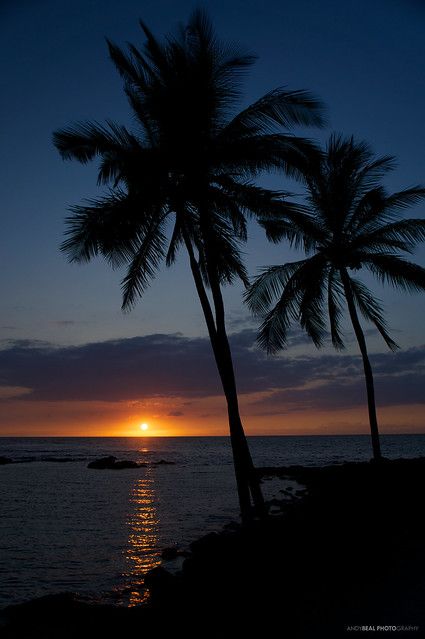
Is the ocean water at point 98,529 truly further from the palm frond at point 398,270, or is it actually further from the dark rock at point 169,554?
the palm frond at point 398,270

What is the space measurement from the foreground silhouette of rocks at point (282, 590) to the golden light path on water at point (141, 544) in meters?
0.94

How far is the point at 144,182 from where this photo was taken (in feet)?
37.7

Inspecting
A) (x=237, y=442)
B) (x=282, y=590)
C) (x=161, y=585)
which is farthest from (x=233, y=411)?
(x=282, y=590)

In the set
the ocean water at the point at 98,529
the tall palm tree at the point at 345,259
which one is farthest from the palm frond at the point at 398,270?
the ocean water at the point at 98,529

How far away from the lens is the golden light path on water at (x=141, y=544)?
1045 centimetres

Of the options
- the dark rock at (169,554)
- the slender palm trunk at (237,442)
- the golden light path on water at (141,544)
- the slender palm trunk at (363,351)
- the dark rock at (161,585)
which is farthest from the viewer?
the slender palm trunk at (363,351)

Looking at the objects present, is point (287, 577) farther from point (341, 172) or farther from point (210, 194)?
point (341, 172)

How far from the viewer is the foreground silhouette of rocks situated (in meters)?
6.02

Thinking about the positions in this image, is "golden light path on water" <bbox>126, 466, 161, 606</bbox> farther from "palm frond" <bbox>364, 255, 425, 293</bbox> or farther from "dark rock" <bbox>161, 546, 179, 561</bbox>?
"palm frond" <bbox>364, 255, 425, 293</bbox>

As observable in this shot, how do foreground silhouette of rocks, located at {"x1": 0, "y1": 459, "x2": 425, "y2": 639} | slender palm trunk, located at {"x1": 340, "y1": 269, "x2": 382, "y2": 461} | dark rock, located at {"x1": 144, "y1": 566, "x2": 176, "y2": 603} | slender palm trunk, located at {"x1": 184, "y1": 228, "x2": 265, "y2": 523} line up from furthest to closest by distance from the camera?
slender palm trunk, located at {"x1": 340, "y1": 269, "x2": 382, "y2": 461} < slender palm trunk, located at {"x1": 184, "y1": 228, "x2": 265, "y2": 523} < dark rock, located at {"x1": 144, "y1": 566, "x2": 176, "y2": 603} < foreground silhouette of rocks, located at {"x1": 0, "y1": 459, "x2": 425, "y2": 639}

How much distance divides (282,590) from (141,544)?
898 centimetres

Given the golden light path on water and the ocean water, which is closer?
the golden light path on water

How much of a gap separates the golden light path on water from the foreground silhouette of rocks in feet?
3.07

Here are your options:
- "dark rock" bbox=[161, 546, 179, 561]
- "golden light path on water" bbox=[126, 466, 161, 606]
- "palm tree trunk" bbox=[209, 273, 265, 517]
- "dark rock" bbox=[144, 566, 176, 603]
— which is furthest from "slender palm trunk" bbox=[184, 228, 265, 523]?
"dark rock" bbox=[161, 546, 179, 561]
